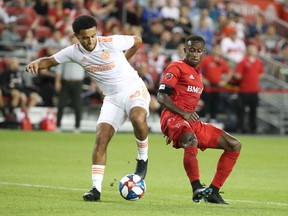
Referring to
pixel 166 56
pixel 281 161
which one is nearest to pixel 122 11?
pixel 166 56

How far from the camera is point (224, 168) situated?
10.9m

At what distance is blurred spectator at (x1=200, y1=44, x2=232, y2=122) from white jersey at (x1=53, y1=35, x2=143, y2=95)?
15189mm

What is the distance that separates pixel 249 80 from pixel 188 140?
54.2 feet

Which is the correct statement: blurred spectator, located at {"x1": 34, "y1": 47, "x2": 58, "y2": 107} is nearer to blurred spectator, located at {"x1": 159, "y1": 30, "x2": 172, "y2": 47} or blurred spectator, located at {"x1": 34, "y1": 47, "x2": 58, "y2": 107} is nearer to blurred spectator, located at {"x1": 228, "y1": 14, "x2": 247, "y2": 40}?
blurred spectator, located at {"x1": 159, "y1": 30, "x2": 172, "y2": 47}

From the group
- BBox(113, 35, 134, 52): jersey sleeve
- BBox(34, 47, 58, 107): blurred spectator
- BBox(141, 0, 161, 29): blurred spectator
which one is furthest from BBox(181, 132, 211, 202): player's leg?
BBox(141, 0, 161, 29): blurred spectator

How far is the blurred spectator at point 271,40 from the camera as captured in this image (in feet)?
104

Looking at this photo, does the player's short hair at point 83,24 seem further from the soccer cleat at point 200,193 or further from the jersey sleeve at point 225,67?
the jersey sleeve at point 225,67

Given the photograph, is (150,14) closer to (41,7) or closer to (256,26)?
(41,7)

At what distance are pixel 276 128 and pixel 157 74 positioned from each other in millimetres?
4766

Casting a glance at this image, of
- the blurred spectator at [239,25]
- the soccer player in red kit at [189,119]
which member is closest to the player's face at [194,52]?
the soccer player in red kit at [189,119]

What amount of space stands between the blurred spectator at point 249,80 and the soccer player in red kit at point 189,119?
16.0 metres

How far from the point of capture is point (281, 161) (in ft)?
60.0

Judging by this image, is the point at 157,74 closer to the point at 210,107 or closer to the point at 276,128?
the point at 210,107

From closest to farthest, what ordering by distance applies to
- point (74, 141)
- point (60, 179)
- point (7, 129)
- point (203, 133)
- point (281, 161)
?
1. point (203, 133)
2. point (60, 179)
3. point (281, 161)
4. point (74, 141)
5. point (7, 129)
